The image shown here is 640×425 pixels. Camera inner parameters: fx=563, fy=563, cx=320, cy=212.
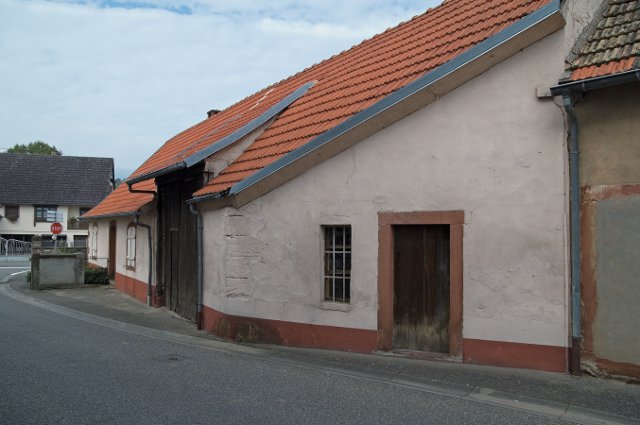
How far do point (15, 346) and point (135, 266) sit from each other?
7953 millimetres

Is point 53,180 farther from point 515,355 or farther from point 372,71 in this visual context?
point 515,355

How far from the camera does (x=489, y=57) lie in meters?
7.55

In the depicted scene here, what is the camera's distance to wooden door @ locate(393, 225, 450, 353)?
26.4ft

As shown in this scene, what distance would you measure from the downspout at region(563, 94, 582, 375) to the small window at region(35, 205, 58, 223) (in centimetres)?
5074

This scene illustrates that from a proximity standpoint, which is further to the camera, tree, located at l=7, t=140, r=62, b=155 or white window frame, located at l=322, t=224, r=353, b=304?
tree, located at l=7, t=140, r=62, b=155

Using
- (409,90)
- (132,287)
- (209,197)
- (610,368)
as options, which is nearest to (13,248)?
(132,287)

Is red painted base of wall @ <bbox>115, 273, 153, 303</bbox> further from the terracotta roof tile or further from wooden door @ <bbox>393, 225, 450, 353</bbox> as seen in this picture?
wooden door @ <bbox>393, 225, 450, 353</bbox>

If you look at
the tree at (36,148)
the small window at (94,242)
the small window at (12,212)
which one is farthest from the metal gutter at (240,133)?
the tree at (36,148)

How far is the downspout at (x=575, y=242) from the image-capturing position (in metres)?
6.87

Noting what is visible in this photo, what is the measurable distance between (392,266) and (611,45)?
4070 mm

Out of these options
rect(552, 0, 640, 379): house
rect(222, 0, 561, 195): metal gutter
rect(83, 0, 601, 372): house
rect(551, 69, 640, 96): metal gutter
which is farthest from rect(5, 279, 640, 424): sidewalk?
rect(551, 69, 640, 96): metal gutter

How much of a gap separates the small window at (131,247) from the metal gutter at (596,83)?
44.8ft

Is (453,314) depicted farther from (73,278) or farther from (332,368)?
(73,278)

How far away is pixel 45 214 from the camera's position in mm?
50125
